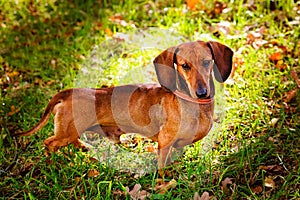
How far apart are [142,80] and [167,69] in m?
1.27

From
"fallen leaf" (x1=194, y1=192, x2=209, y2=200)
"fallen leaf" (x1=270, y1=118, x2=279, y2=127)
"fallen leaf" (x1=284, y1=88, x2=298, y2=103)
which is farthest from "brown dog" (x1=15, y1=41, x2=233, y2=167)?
"fallen leaf" (x1=284, y1=88, x2=298, y2=103)

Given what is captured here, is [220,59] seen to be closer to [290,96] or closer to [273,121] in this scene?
[273,121]

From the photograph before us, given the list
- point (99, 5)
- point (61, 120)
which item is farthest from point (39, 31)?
point (61, 120)

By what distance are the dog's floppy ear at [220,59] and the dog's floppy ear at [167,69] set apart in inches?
9.4

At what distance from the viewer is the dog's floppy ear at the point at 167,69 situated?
2.68 metres

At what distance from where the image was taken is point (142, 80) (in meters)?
3.94

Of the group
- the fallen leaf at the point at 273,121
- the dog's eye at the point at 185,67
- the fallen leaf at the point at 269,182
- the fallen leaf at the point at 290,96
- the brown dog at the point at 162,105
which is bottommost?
the fallen leaf at the point at 269,182

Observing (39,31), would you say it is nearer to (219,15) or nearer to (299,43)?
(219,15)

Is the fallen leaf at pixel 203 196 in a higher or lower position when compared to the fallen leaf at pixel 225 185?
higher

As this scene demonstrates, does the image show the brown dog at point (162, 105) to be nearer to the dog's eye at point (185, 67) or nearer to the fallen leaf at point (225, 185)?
the dog's eye at point (185, 67)

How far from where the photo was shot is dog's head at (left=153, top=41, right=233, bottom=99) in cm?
257

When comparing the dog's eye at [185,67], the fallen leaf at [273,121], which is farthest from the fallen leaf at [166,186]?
the fallen leaf at [273,121]

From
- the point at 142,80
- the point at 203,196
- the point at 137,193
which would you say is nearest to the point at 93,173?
→ the point at 137,193

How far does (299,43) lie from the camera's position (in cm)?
405
